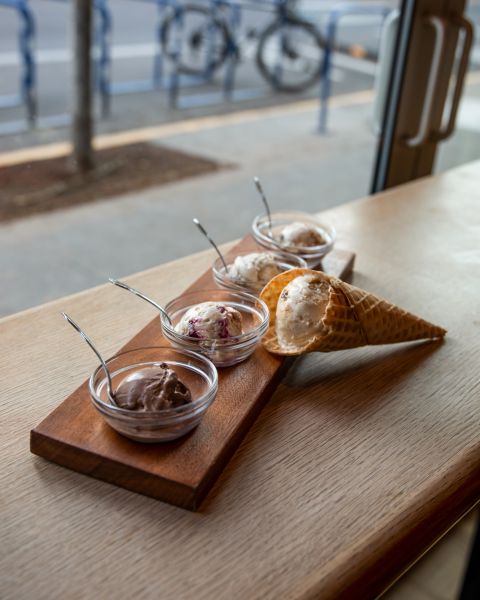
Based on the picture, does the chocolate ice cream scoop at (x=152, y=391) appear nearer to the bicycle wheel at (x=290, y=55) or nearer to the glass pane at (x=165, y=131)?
the glass pane at (x=165, y=131)

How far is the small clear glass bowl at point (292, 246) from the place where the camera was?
1.13 m

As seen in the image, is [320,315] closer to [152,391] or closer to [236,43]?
[152,391]

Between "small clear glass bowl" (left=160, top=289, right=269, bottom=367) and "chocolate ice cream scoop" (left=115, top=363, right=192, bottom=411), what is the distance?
0.31ft

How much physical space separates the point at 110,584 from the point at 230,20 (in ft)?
7.04

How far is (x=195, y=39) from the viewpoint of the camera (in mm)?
2363

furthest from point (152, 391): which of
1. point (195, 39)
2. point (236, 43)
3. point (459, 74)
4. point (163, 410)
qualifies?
point (236, 43)

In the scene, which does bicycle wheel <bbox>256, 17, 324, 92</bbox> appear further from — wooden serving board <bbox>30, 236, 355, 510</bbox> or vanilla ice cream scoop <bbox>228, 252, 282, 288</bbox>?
wooden serving board <bbox>30, 236, 355, 510</bbox>

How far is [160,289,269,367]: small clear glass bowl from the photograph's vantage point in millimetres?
848

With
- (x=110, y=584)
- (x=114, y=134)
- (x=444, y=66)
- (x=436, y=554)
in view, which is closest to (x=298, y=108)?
(x=444, y=66)

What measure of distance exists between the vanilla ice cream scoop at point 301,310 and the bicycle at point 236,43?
130 cm

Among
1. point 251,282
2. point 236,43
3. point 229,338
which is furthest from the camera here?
point 236,43

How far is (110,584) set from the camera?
60cm

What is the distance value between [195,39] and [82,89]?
2.49 ft

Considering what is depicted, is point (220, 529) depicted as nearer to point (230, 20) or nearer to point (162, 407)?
point (162, 407)
